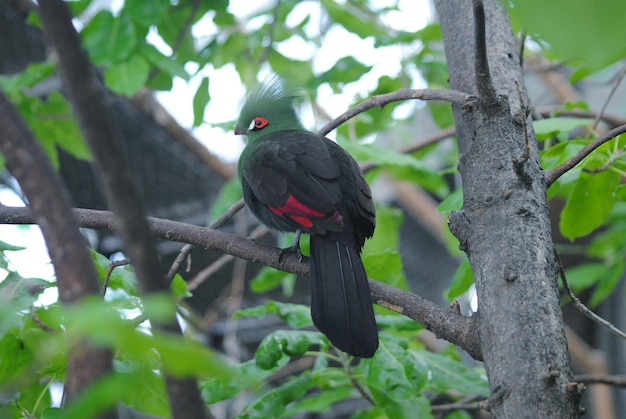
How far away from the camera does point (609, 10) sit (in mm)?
667

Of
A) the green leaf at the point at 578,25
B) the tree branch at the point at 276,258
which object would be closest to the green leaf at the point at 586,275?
the tree branch at the point at 276,258

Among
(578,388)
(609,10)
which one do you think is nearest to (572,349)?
A: (578,388)

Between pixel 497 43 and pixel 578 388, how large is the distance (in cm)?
94

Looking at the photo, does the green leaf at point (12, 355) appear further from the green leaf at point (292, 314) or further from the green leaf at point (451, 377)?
the green leaf at point (451, 377)

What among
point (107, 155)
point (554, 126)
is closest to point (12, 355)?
point (107, 155)

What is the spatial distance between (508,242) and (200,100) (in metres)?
1.58

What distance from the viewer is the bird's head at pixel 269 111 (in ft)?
9.34

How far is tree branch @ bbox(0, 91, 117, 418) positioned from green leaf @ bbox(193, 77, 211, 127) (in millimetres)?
1951

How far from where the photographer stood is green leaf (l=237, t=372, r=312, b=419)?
210 centimetres

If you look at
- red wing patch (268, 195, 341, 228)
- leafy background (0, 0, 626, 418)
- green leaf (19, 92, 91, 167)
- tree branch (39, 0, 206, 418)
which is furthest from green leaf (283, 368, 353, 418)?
tree branch (39, 0, 206, 418)

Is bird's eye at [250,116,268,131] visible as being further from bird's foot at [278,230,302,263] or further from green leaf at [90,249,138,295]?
green leaf at [90,249,138,295]

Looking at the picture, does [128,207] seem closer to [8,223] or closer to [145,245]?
[145,245]

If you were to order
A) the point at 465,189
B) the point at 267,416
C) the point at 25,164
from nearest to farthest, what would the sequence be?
the point at 25,164 → the point at 465,189 → the point at 267,416

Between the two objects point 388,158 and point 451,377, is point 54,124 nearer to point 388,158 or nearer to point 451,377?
point 388,158
